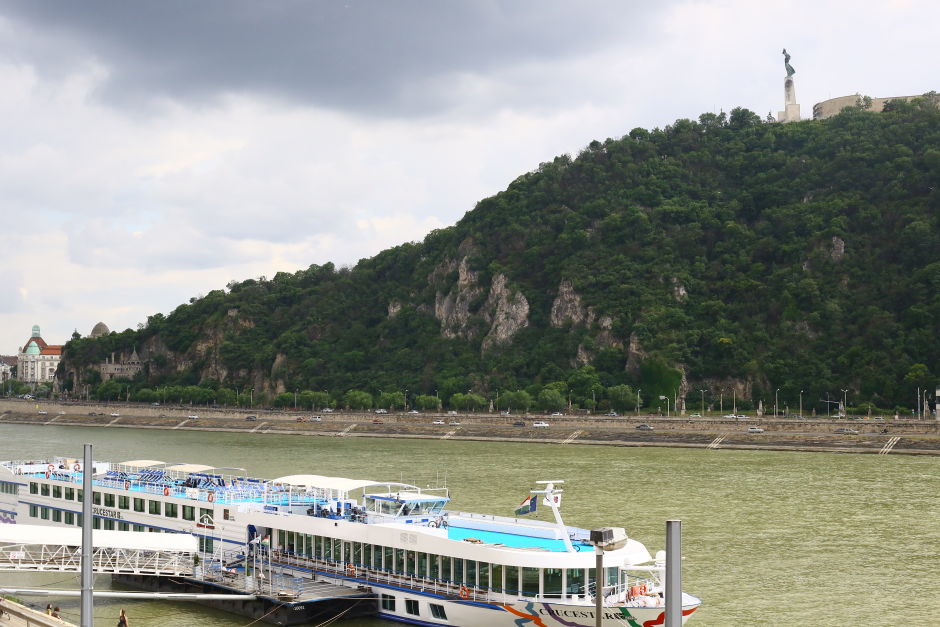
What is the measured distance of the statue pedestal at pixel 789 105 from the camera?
629ft

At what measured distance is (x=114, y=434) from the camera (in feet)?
438

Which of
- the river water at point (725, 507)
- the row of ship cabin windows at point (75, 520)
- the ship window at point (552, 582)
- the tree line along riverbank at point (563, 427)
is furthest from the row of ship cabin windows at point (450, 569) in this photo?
the tree line along riverbank at point (563, 427)

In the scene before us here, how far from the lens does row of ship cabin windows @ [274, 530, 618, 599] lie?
2611cm

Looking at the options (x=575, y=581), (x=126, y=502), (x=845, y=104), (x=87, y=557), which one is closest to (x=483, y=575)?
(x=575, y=581)

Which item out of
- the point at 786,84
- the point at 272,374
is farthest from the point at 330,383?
the point at 786,84

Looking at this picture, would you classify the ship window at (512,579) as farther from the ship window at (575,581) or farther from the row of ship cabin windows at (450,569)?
the ship window at (575,581)

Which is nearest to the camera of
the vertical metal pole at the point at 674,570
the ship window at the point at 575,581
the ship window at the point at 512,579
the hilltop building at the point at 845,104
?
the vertical metal pole at the point at 674,570

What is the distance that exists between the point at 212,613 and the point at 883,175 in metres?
142

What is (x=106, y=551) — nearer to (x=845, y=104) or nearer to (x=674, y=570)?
(x=674, y=570)

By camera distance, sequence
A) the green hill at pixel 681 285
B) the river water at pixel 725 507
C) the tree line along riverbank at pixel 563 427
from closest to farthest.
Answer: the river water at pixel 725 507 < the tree line along riverbank at pixel 563 427 < the green hill at pixel 681 285

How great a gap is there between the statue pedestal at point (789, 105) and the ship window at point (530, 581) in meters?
180

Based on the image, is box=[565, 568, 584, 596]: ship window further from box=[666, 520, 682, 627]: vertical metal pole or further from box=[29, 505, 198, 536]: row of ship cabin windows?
box=[29, 505, 198, 536]: row of ship cabin windows

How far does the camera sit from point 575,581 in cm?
2617

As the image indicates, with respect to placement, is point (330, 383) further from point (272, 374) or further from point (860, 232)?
point (860, 232)
